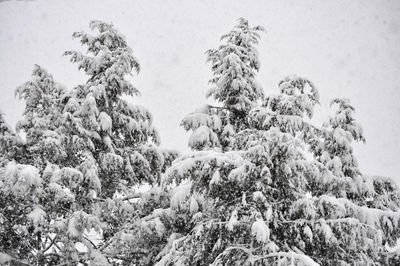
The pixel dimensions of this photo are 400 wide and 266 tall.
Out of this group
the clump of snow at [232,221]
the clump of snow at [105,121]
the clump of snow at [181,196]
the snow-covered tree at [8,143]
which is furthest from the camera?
the clump of snow at [105,121]

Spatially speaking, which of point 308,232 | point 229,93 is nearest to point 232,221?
point 308,232

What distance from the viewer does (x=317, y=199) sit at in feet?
21.2

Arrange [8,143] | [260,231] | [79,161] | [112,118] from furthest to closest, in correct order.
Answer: [112,118] < [79,161] < [8,143] < [260,231]

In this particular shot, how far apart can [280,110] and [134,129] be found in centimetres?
591

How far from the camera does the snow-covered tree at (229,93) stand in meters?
10.7

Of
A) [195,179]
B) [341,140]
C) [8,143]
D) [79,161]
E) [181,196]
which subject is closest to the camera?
[195,179]

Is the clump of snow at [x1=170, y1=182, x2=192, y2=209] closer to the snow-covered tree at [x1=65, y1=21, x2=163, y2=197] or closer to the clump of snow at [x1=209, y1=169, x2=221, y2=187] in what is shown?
the clump of snow at [x1=209, y1=169, x2=221, y2=187]

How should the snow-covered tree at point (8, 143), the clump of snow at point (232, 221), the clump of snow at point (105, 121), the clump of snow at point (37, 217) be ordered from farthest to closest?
the clump of snow at point (105, 121) < the snow-covered tree at point (8, 143) < the clump of snow at point (37, 217) < the clump of snow at point (232, 221)

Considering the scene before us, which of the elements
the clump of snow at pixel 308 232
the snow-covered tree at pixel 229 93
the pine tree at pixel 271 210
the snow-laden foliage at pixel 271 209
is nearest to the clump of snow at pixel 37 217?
the snow-laden foliage at pixel 271 209

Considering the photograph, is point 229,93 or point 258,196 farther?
point 229,93

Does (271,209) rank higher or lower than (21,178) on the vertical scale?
lower

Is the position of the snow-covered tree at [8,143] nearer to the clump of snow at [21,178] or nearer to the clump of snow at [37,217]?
the clump of snow at [37,217]

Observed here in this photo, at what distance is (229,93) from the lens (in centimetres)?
1127

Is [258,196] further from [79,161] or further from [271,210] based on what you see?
[79,161]
